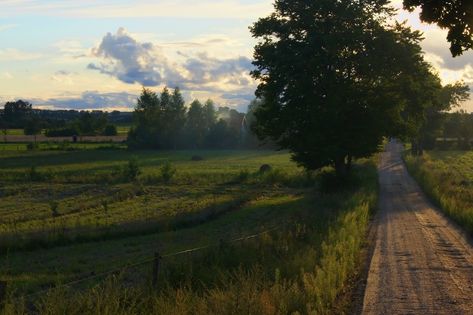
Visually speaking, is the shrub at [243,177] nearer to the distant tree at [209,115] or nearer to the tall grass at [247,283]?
the tall grass at [247,283]

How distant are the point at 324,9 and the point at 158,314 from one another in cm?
3231

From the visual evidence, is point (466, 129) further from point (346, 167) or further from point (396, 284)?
point (396, 284)

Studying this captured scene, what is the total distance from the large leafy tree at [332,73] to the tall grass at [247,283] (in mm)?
19480

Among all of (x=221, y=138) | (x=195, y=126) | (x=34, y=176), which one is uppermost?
(x=195, y=126)

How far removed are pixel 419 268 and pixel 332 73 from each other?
79.3 ft

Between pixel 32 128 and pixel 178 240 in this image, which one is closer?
pixel 178 240

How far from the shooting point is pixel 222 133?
513 feet

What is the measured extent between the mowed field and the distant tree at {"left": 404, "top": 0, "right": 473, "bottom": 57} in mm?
5195

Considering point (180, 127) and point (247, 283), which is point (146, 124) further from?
point (247, 283)

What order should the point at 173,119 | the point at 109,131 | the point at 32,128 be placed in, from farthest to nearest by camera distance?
the point at 109,131, the point at 32,128, the point at 173,119

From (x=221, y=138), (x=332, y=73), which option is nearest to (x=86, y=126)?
(x=221, y=138)

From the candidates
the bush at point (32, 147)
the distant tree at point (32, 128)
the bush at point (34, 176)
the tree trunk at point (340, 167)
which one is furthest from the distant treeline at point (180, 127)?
the tree trunk at point (340, 167)

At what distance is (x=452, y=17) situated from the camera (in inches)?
438

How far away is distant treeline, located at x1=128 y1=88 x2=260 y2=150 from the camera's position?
149750 mm
